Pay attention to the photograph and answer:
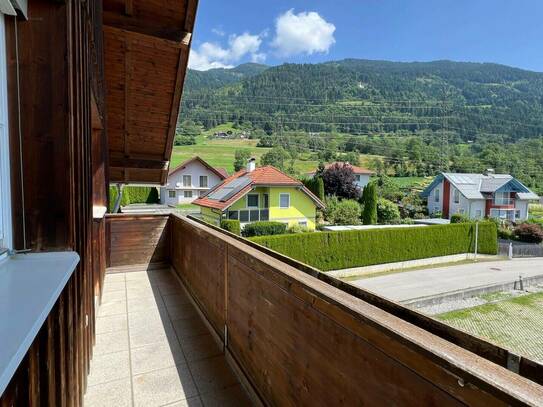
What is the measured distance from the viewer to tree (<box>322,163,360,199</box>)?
26125 mm

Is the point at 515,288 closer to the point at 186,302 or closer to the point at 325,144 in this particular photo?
the point at 186,302

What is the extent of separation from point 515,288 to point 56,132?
1499 cm

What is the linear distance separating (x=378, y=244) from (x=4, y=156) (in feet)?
45.3

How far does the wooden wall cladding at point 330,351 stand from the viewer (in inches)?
26.3

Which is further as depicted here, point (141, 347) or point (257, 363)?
point (141, 347)

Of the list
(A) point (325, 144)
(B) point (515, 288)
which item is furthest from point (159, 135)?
(A) point (325, 144)

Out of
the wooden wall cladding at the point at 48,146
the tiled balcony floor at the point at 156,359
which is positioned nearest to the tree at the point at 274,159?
the tiled balcony floor at the point at 156,359

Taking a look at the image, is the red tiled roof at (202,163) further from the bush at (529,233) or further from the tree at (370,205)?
the bush at (529,233)

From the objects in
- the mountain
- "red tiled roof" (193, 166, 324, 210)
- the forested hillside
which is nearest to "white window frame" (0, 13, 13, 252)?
"red tiled roof" (193, 166, 324, 210)

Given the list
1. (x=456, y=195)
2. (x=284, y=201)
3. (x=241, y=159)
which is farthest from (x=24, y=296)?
(x=241, y=159)

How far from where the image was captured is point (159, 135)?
5867mm

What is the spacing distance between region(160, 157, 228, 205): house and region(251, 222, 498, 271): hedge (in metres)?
18.9

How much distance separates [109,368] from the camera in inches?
93.0

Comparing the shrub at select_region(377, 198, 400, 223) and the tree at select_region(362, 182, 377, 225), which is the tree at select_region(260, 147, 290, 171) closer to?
the shrub at select_region(377, 198, 400, 223)
